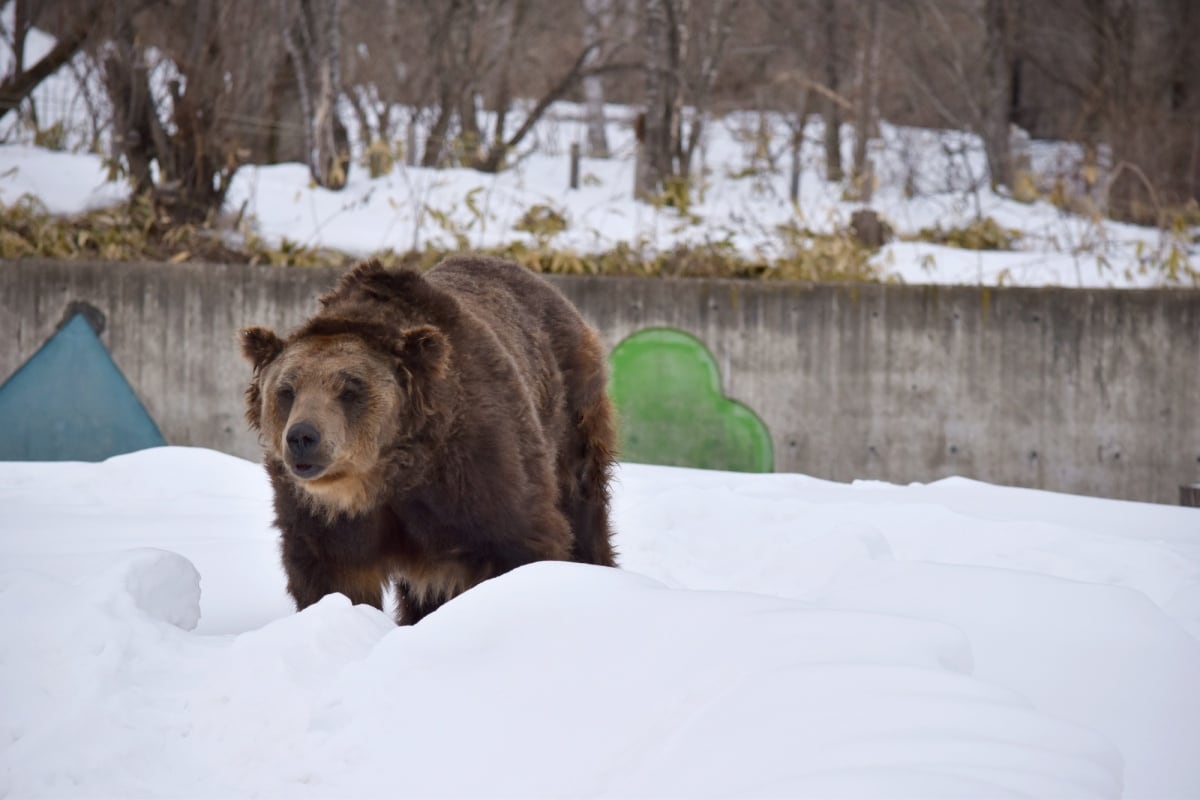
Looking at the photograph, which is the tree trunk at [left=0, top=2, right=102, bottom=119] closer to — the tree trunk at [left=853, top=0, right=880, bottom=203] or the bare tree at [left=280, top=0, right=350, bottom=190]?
the bare tree at [left=280, top=0, right=350, bottom=190]

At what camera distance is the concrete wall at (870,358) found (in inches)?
353

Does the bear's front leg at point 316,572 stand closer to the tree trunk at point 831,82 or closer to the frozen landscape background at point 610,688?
the frozen landscape background at point 610,688

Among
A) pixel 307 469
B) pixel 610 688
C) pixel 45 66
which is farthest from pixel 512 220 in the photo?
pixel 610 688

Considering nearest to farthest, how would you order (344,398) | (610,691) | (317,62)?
1. (610,691)
2. (344,398)
3. (317,62)

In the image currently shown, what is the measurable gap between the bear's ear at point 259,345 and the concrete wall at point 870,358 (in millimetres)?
5469

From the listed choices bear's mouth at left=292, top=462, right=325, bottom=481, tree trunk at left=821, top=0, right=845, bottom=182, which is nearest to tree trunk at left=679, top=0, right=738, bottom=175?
tree trunk at left=821, top=0, right=845, bottom=182

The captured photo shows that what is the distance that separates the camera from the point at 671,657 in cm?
272

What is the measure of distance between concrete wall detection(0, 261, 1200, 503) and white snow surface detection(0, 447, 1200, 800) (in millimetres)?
5403

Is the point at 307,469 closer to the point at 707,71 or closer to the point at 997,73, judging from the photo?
the point at 707,71

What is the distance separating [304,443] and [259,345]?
0.58 m

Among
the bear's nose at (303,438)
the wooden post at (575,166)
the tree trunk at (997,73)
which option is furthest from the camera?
the tree trunk at (997,73)

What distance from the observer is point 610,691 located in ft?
8.68

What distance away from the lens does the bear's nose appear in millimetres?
3615

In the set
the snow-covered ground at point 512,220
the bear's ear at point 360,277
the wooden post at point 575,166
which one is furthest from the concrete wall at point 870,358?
the wooden post at point 575,166
